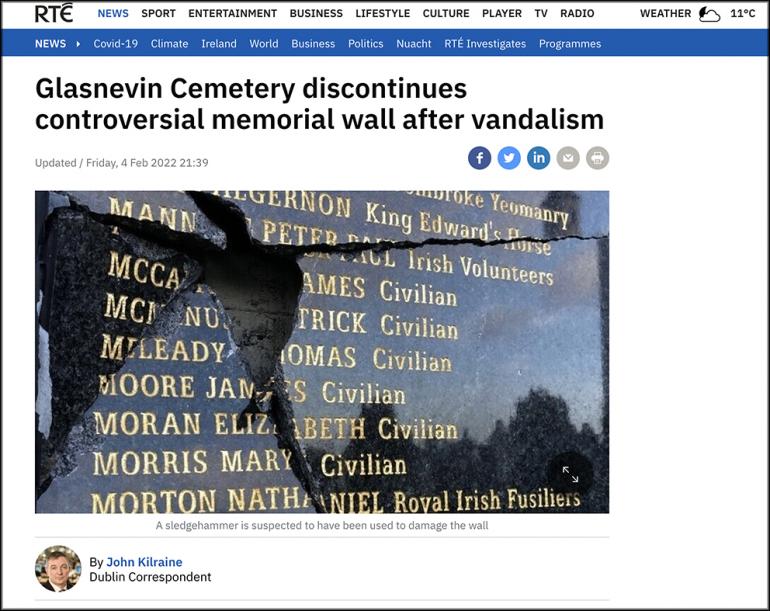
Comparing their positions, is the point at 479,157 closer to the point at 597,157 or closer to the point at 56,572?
the point at 597,157

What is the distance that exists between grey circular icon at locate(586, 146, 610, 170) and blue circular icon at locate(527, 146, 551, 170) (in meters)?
0.16

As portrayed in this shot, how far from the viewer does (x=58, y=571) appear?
3514 mm

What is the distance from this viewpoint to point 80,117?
11.8 ft

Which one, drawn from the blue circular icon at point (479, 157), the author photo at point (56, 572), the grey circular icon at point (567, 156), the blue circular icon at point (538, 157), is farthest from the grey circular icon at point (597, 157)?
the author photo at point (56, 572)

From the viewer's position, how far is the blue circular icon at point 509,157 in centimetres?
375

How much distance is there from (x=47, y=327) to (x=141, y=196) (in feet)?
1.93

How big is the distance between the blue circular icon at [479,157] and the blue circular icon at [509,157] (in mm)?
41

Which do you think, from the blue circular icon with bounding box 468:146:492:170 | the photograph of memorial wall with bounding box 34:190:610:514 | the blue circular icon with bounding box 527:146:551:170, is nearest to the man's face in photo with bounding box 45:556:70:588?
the photograph of memorial wall with bounding box 34:190:610:514

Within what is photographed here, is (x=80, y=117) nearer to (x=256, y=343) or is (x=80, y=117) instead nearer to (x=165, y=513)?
(x=256, y=343)

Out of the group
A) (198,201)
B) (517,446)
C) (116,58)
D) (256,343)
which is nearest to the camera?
(116,58)

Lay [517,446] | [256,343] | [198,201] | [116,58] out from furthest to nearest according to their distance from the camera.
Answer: [517,446] → [256,343] → [198,201] → [116,58]

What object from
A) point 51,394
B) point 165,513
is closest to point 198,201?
point 51,394

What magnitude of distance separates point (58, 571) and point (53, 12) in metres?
1.96

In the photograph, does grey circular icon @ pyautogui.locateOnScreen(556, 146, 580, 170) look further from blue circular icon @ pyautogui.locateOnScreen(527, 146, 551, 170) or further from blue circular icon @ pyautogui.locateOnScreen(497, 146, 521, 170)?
blue circular icon @ pyautogui.locateOnScreen(497, 146, 521, 170)
